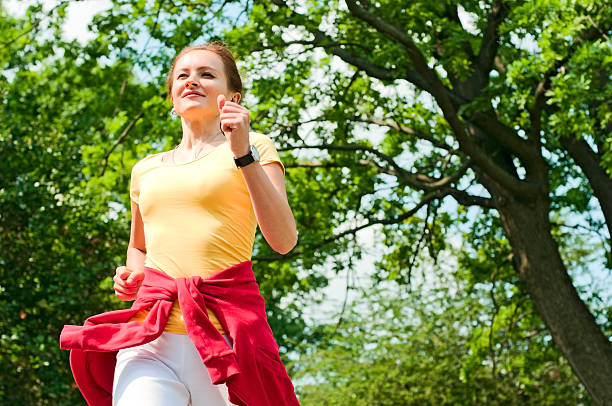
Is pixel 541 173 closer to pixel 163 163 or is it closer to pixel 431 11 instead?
pixel 431 11

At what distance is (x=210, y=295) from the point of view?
6.89 feet

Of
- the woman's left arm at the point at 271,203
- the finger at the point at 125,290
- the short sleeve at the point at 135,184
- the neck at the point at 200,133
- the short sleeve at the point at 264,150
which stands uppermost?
the neck at the point at 200,133


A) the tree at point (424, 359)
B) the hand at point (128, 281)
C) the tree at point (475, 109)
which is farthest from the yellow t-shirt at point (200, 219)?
the tree at point (424, 359)

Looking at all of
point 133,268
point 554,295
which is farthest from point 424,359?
point 133,268

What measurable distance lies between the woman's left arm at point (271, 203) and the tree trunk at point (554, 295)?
6895mm

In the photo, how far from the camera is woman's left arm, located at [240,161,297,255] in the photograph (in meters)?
2.05

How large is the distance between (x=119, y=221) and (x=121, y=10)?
3218 mm

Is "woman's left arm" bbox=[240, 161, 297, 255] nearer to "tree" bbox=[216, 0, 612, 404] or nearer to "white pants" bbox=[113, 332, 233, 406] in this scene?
"white pants" bbox=[113, 332, 233, 406]

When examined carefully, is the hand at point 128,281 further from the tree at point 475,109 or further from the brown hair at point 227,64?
the tree at point 475,109

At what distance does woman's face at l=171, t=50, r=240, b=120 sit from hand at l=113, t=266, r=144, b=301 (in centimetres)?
50

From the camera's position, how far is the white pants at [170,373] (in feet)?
6.50

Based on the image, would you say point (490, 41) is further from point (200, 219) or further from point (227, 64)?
point (200, 219)

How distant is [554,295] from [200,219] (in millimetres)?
7165

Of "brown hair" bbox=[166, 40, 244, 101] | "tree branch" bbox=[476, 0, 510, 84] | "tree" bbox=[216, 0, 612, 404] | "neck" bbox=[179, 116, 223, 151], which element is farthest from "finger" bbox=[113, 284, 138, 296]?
Result: "tree branch" bbox=[476, 0, 510, 84]
